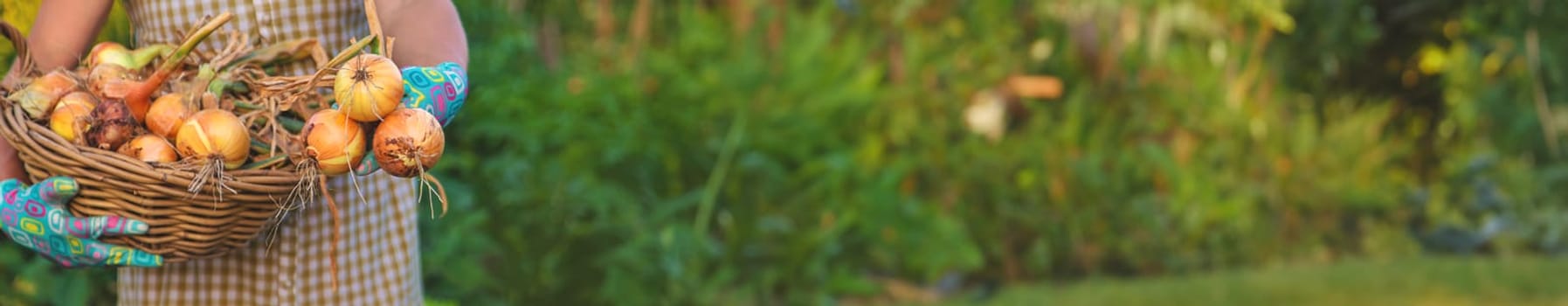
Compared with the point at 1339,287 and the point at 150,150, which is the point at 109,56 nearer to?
the point at 150,150

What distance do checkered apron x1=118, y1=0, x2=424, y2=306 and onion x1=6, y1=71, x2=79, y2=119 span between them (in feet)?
0.72

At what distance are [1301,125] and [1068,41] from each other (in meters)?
1.39

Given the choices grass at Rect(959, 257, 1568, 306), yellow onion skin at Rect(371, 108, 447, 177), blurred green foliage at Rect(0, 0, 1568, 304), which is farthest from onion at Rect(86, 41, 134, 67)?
grass at Rect(959, 257, 1568, 306)

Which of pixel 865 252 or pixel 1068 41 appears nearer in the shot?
pixel 865 252

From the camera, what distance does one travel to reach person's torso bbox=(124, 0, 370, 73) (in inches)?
72.1

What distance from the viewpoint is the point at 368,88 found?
4.69 feet

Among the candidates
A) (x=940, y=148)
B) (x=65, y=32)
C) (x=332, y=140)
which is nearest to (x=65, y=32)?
(x=65, y=32)

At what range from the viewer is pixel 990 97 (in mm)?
6379

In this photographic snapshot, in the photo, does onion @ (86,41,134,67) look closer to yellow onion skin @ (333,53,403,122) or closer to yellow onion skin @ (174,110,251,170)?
yellow onion skin @ (174,110,251,170)

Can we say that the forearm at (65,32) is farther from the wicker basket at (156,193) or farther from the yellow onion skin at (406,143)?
the yellow onion skin at (406,143)

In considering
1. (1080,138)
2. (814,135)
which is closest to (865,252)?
(814,135)

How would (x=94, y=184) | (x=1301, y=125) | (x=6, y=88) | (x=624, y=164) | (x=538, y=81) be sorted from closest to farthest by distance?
(x=94, y=184) < (x=6, y=88) < (x=538, y=81) < (x=624, y=164) < (x=1301, y=125)

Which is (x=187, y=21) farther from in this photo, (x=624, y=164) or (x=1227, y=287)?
(x=1227, y=287)

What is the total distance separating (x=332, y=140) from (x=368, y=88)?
7cm
